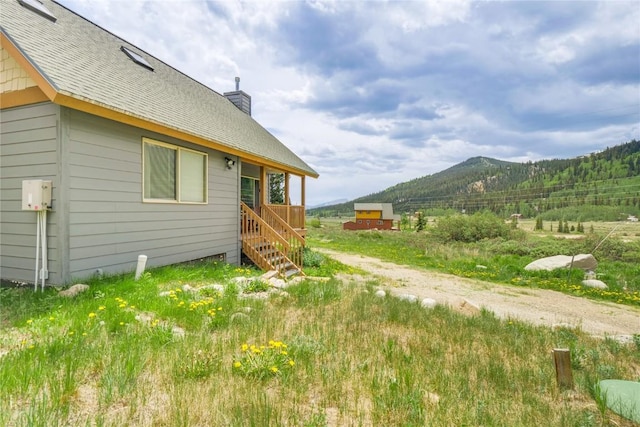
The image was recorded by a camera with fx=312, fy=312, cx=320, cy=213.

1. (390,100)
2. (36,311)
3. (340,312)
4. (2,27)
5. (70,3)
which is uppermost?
(390,100)

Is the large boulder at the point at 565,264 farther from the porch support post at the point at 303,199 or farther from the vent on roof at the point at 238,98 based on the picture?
the vent on roof at the point at 238,98

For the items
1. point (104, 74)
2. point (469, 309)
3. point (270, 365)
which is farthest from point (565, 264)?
point (104, 74)

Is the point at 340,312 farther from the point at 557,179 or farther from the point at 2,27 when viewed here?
the point at 557,179

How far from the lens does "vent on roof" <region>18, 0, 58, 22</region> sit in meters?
6.46

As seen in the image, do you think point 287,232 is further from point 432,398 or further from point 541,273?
point 541,273

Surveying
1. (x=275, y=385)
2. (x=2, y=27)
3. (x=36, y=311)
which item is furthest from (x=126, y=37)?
(x=275, y=385)

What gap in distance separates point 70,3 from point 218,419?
11.2 meters

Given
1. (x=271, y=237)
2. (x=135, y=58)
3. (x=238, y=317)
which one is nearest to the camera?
(x=238, y=317)

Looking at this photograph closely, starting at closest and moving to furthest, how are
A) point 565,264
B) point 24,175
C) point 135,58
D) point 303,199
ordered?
point 24,175
point 135,58
point 565,264
point 303,199

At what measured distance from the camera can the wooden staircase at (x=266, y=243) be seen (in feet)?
31.2

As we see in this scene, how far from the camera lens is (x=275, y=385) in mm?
2600

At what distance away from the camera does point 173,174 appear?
7.44 metres

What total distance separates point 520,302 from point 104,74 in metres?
11.0

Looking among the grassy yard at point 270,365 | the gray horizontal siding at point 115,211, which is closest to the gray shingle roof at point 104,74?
the gray horizontal siding at point 115,211
